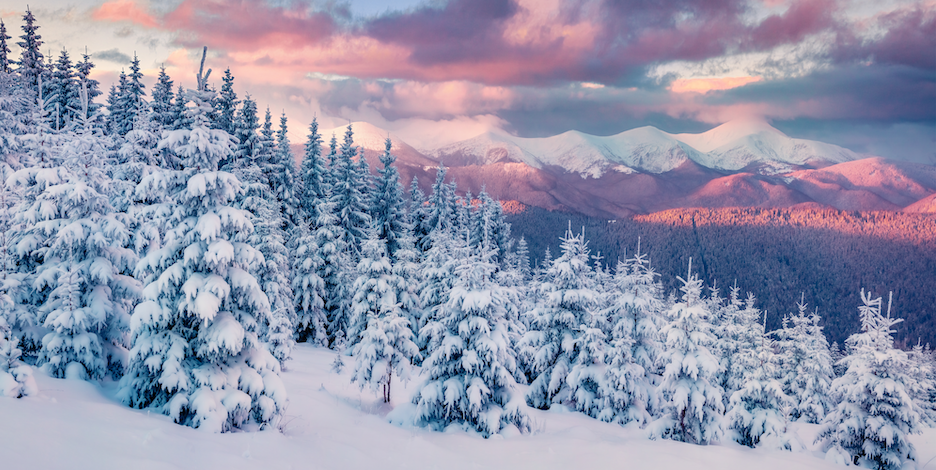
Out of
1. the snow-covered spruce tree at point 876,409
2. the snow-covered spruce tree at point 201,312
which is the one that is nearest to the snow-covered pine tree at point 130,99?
the snow-covered spruce tree at point 201,312

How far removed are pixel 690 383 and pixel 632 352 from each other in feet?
16.1

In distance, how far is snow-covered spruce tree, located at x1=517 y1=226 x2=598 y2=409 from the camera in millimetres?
23250

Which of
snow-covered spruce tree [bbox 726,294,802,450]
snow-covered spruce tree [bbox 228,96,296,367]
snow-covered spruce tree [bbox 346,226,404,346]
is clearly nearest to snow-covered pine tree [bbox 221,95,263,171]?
snow-covered spruce tree [bbox 228,96,296,367]

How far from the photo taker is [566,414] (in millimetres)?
22625

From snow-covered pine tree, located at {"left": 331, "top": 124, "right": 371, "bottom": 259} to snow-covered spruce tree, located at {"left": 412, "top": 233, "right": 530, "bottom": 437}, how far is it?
25.5 metres

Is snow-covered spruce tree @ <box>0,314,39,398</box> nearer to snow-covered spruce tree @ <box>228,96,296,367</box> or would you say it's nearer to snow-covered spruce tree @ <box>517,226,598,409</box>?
snow-covered spruce tree @ <box>228,96,296,367</box>

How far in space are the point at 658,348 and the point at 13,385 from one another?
23116 mm

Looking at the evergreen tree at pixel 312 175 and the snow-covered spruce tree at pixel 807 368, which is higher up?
the evergreen tree at pixel 312 175

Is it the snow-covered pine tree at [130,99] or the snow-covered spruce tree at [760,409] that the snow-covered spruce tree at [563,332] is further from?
the snow-covered pine tree at [130,99]

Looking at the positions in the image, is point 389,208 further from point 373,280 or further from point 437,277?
point 373,280

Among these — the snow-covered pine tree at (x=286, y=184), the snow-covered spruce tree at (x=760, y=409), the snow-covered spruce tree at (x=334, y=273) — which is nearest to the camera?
the snow-covered spruce tree at (x=760, y=409)

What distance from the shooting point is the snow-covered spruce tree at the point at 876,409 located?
2041cm

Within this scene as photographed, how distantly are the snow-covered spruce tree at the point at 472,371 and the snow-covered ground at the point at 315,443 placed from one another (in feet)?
2.30

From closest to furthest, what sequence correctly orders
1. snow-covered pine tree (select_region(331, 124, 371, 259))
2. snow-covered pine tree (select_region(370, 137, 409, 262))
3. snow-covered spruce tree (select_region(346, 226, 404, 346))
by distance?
1. snow-covered spruce tree (select_region(346, 226, 404, 346))
2. snow-covered pine tree (select_region(331, 124, 371, 259))
3. snow-covered pine tree (select_region(370, 137, 409, 262))
